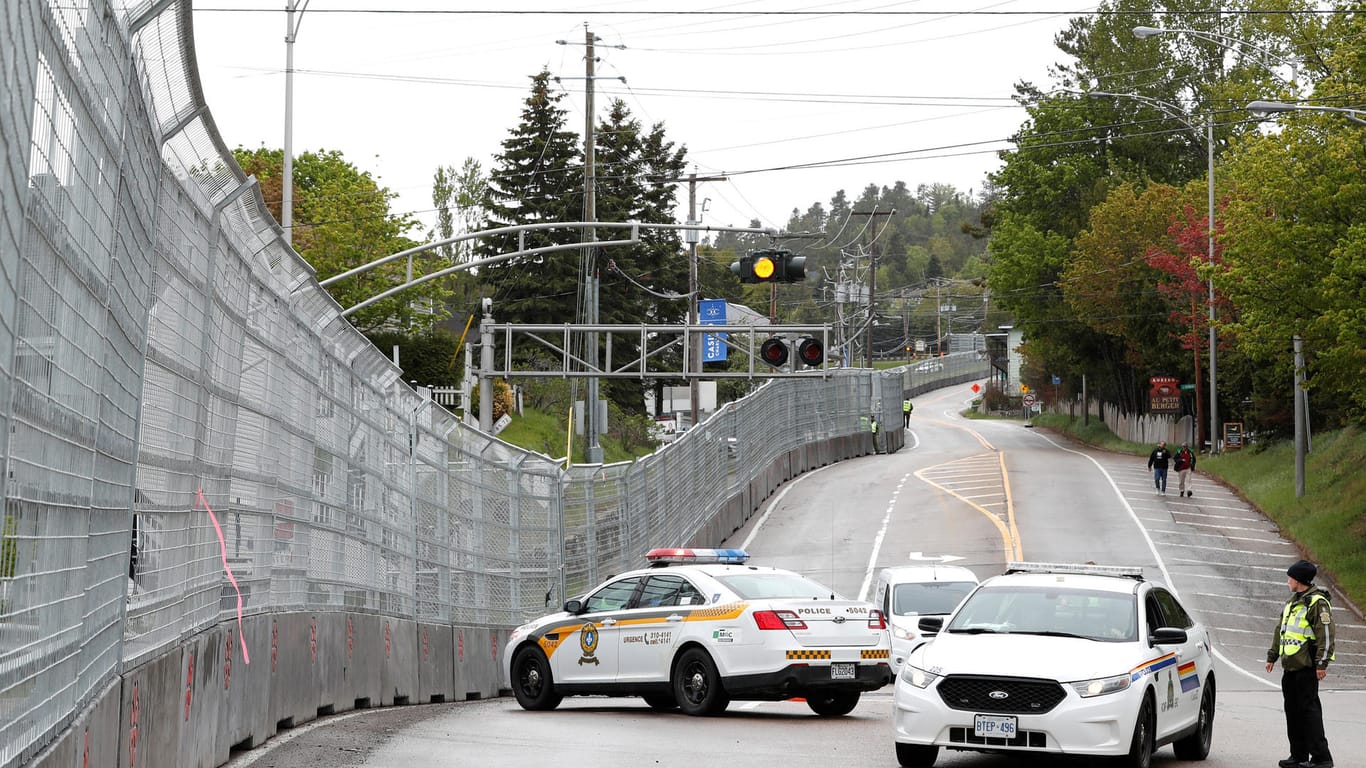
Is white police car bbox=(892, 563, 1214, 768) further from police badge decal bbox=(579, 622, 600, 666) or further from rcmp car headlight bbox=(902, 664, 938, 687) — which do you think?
police badge decal bbox=(579, 622, 600, 666)

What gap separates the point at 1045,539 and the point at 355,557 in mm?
29156

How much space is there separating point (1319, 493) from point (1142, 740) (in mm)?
35956

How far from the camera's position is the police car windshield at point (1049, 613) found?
12.1m

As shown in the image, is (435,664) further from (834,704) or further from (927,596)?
(927,596)

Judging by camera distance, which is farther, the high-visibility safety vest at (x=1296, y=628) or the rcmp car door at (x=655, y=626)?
the rcmp car door at (x=655, y=626)

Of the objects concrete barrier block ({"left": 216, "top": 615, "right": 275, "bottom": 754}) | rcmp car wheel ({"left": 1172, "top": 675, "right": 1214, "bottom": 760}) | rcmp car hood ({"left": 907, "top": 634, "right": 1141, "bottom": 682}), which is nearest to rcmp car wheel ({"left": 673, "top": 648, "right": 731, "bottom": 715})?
rcmp car hood ({"left": 907, "top": 634, "right": 1141, "bottom": 682})

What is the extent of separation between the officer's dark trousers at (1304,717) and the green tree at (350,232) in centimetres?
4645

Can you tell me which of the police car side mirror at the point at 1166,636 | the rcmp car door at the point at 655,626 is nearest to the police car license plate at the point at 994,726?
the police car side mirror at the point at 1166,636

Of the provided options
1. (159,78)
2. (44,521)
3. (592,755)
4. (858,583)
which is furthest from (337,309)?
(858,583)

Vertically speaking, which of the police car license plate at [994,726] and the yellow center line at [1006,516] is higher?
the yellow center line at [1006,516]

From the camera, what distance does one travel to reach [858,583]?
117 feet

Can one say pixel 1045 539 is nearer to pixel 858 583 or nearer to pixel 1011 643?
pixel 858 583

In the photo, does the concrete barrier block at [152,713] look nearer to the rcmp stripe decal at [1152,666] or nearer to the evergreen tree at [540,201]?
the rcmp stripe decal at [1152,666]

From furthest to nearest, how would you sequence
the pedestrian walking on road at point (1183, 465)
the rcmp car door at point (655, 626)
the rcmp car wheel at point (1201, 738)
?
Result: the pedestrian walking on road at point (1183, 465), the rcmp car door at point (655, 626), the rcmp car wheel at point (1201, 738)
